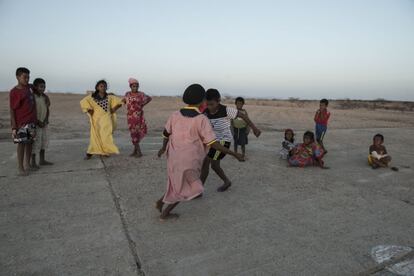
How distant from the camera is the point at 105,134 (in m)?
7.15

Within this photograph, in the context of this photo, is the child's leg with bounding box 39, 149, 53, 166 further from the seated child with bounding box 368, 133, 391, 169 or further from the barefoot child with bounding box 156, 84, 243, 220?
the seated child with bounding box 368, 133, 391, 169

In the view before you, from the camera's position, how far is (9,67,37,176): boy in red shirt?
18.7 feet

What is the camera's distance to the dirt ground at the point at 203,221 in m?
3.34

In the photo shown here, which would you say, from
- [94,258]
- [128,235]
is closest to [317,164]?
[128,235]

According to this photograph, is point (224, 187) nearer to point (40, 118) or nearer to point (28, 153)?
point (28, 153)

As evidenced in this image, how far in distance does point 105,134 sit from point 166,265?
14.3 ft

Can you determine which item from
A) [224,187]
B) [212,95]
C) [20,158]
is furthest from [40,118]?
[224,187]

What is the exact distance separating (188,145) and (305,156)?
3781 millimetres

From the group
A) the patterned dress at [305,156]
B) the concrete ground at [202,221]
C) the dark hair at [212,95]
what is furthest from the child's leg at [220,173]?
the patterned dress at [305,156]

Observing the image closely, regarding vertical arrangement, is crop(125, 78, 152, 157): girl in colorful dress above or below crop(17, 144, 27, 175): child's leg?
above

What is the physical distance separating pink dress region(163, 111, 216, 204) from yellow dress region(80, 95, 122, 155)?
335 cm

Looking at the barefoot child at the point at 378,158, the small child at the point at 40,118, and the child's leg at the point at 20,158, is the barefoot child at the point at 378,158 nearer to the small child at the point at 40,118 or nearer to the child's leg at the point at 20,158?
the small child at the point at 40,118

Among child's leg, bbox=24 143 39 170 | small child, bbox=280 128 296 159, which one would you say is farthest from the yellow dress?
small child, bbox=280 128 296 159

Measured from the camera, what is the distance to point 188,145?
4.10 meters
